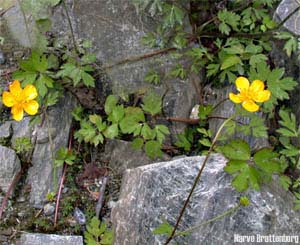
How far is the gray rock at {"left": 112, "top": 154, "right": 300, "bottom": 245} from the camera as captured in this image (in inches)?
91.5

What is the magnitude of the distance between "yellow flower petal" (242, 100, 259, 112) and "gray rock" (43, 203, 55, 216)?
1198mm

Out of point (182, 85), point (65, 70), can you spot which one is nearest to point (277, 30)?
point (182, 85)

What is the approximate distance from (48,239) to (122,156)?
2.11 ft

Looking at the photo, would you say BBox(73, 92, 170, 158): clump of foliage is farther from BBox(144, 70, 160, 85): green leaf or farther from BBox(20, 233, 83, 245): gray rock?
BBox(20, 233, 83, 245): gray rock

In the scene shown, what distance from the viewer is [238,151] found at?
2.31 m

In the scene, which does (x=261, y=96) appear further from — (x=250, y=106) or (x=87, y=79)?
(x=87, y=79)

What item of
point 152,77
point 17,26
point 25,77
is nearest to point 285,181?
point 152,77

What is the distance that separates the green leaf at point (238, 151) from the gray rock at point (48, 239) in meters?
0.93

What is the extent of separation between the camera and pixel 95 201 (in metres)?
2.80

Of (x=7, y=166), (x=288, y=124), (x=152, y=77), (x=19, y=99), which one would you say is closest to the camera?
(x=19, y=99)

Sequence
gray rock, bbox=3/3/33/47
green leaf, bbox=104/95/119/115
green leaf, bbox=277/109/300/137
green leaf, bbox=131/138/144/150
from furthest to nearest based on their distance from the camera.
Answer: gray rock, bbox=3/3/33/47 → green leaf, bbox=104/95/119/115 → green leaf, bbox=131/138/144/150 → green leaf, bbox=277/109/300/137

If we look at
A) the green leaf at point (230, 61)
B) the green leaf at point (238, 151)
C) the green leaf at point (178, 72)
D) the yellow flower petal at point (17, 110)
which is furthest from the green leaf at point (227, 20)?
the yellow flower petal at point (17, 110)

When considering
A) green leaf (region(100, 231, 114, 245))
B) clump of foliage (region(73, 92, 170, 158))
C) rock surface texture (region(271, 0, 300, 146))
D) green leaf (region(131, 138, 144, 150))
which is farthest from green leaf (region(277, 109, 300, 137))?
green leaf (region(100, 231, 114, 245))

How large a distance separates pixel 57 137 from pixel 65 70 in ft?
1.33
